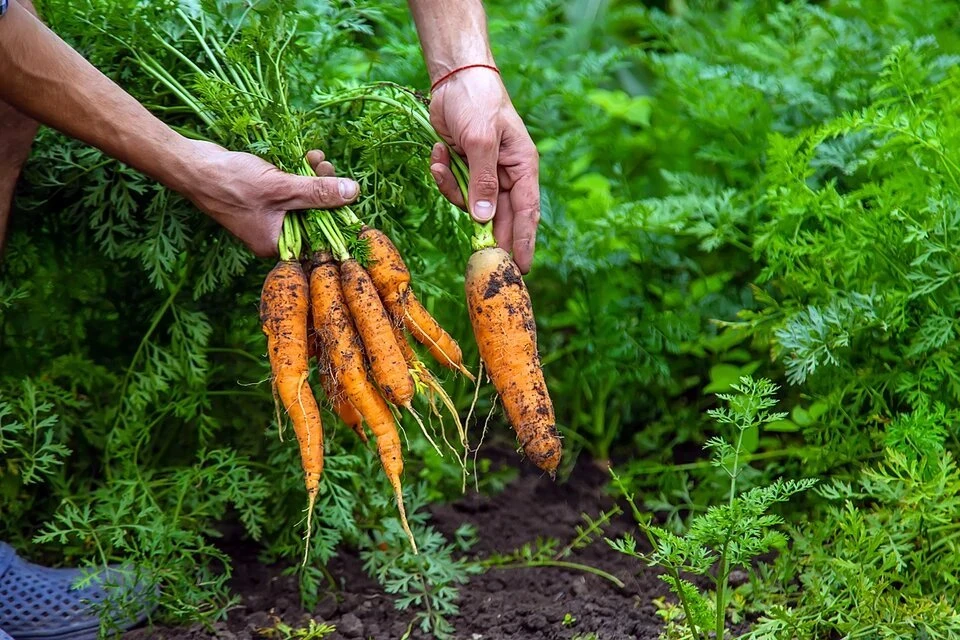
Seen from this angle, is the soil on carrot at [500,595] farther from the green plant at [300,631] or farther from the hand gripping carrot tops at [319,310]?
the hand gripping carrot tops at [319,310]

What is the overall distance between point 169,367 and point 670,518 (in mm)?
1248

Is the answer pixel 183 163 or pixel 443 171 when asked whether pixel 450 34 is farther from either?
pixel 183 163

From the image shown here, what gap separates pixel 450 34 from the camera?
2217 mm

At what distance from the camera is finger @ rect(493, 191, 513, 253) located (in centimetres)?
215

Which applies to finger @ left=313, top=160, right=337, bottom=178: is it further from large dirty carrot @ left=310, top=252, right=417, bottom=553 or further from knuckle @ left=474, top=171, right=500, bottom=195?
knuckle @ left=474, top=171, right=500, bottom=195

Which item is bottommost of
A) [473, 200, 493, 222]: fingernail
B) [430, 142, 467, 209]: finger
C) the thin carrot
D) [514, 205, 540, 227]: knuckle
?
the thin carrot

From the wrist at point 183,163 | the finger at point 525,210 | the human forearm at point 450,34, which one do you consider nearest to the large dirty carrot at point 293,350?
the wrist at point 183,163

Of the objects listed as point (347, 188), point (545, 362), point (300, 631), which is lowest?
point (300, 631)

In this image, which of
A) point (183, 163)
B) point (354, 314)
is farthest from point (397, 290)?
point (183, 163)

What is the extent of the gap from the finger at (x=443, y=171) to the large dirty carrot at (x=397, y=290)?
16 centimetres

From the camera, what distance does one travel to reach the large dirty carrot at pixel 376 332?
2059mm

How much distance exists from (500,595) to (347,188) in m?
0.99

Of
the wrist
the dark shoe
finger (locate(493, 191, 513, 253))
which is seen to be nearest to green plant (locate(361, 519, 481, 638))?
the dark shoe

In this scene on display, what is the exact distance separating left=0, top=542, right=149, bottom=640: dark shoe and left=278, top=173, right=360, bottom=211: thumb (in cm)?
84
